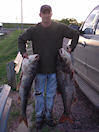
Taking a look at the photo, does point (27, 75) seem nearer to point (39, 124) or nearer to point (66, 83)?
point (66, 83)

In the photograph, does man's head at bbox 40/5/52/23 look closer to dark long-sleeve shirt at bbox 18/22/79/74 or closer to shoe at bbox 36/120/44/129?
dark long-sleeve shirt at bbox 18/22/79/74

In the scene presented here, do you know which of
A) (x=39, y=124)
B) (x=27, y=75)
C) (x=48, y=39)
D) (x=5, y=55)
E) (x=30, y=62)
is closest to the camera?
(x=30, y=62)

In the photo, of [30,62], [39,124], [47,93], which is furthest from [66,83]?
[39,124]

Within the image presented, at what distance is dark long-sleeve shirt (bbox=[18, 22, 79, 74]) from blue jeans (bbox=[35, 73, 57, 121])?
0.69 feet

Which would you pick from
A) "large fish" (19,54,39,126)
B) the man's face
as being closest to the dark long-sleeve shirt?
the man's face

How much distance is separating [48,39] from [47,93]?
0.93 metres

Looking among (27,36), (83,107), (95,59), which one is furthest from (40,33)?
(83,107)

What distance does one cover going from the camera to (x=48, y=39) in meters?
4.14

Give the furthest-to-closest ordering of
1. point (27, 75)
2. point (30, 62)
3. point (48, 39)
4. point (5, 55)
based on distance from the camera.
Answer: point (5, 55)
point (48, 39)
point (27, 75)
point (30, 62)

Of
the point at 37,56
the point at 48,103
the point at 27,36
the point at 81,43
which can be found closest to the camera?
the point at 37,56

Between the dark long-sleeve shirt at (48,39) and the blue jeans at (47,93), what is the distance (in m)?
0.21

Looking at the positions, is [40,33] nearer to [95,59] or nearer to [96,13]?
[95,59]

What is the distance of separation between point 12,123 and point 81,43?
2.02 metres

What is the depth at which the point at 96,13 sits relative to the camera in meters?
5.56
